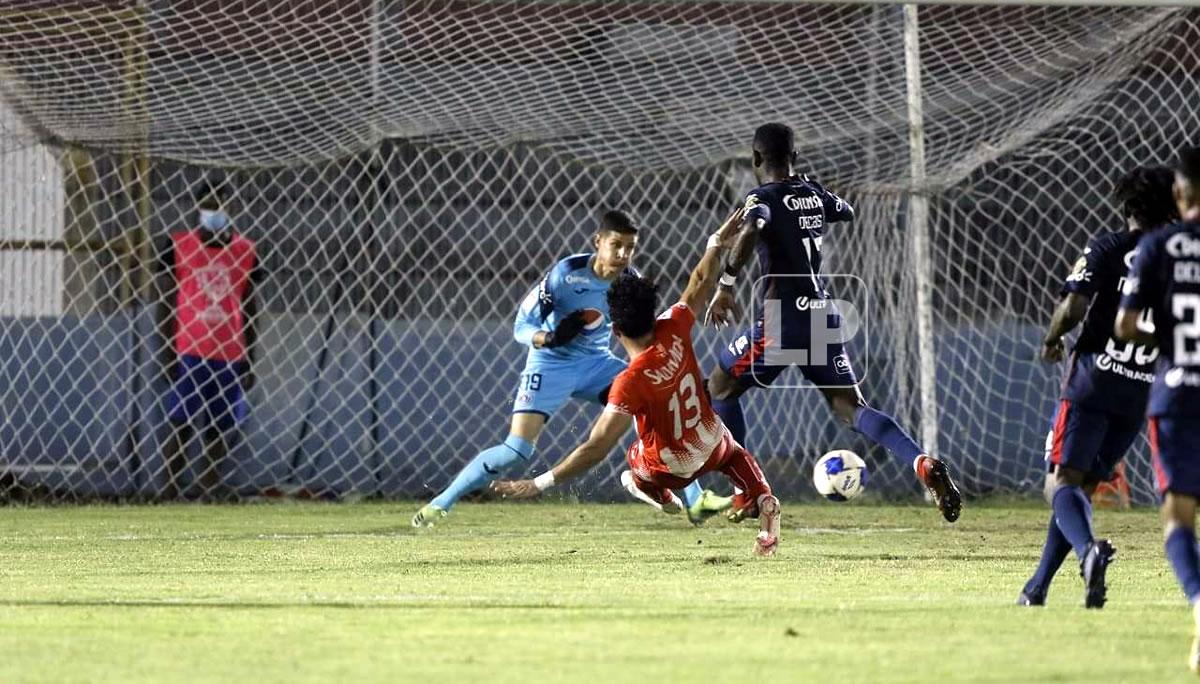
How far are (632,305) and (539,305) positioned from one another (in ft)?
8.33

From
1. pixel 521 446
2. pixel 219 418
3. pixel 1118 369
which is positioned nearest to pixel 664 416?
pixel 521 446

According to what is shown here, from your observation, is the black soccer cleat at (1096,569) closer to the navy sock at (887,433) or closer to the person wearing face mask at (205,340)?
the navy sock at (887,433)

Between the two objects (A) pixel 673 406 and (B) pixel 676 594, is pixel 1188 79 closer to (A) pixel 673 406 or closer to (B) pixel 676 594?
(A) pixel 673 406

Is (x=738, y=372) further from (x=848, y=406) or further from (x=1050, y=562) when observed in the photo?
(x=1050, y=562)

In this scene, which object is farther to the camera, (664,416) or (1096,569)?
(664,416)

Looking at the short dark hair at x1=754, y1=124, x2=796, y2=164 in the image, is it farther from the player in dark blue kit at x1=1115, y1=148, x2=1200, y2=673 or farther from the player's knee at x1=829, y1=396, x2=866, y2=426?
the player in dark blue kit at x1=1115, y1=148, x2=1200, y2=673

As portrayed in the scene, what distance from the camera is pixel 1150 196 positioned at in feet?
22.2

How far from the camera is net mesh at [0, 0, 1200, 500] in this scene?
13258 mm

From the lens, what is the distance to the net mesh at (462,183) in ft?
43.5

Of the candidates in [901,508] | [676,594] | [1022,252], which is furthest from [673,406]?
[1022,252]

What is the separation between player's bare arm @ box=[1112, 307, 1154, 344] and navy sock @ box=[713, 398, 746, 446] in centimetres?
433

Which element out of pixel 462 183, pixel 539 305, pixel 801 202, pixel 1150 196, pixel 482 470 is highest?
pixel 462 183

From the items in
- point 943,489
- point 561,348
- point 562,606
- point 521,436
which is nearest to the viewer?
point 562,606

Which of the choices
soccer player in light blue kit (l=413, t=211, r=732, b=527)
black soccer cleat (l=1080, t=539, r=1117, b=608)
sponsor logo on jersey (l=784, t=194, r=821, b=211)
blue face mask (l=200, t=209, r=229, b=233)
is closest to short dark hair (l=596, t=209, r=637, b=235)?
soccer player in light blue kit (l=413, t=211, r=732, b=527)
